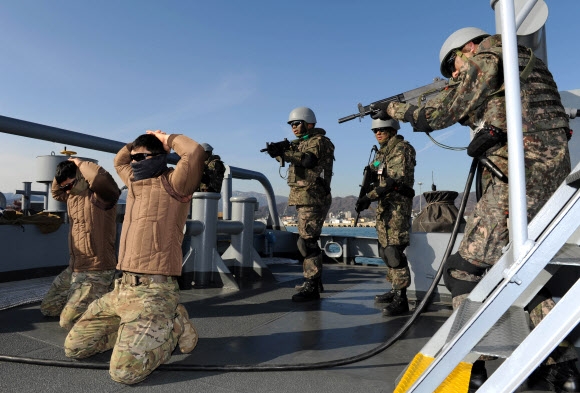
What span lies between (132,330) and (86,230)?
140cm

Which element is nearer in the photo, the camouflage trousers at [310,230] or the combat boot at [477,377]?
the combat boot at [477,377]

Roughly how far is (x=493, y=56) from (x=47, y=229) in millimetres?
4711

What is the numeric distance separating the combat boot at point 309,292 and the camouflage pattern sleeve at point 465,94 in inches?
87.0

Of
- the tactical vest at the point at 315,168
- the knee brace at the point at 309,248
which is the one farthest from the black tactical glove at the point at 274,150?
the knee brace at the point at 309,248

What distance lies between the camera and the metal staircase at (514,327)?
96 cm

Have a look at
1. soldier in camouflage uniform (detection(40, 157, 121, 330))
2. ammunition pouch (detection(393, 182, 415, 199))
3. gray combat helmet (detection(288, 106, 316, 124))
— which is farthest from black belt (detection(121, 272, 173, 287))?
gray combat helmet (detection(288, 106, 316, 124))

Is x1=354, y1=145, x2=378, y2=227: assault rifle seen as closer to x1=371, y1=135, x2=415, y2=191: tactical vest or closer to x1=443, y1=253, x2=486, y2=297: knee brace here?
x1=371, y1=135, x2=415, y2=191: tactical vest

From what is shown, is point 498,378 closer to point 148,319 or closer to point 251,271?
point 148,319

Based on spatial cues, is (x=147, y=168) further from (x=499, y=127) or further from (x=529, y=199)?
(x=529, y=199)

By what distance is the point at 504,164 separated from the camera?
6.09 ft

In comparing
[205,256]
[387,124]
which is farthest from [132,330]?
[387,124]

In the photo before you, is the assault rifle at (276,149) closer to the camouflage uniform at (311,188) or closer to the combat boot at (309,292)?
the camouflage uniform at (311,188)

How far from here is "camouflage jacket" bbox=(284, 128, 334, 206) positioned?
12.6 feet

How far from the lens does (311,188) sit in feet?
12.6
